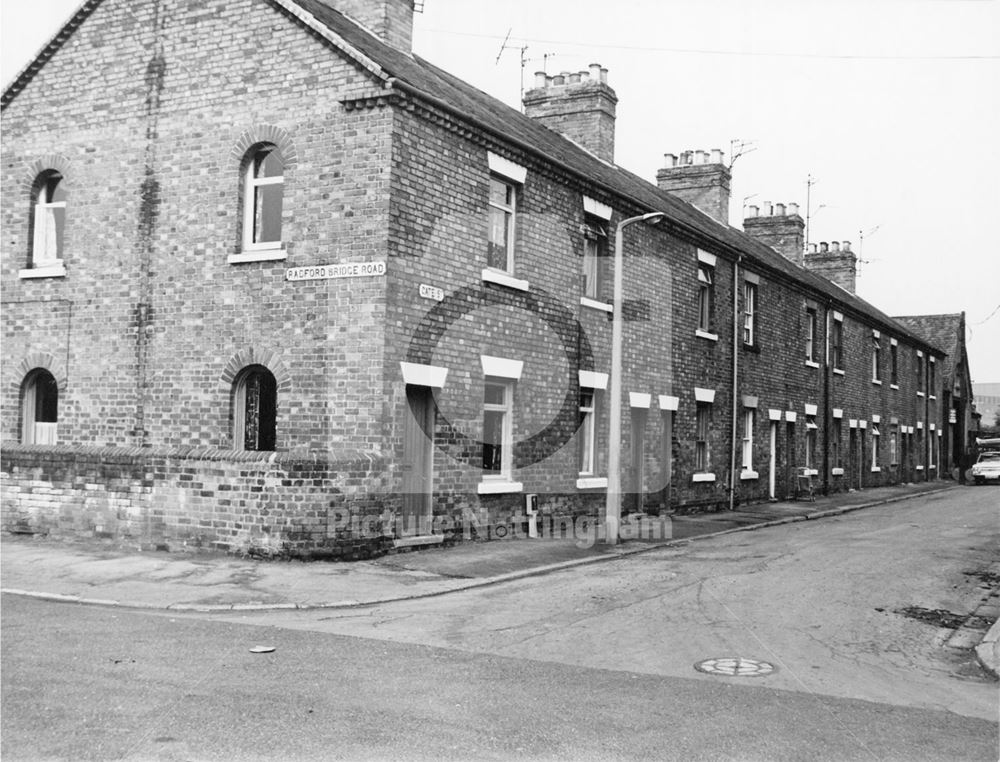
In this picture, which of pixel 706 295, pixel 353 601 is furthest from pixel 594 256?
pixel 353 601

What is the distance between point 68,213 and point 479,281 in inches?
269

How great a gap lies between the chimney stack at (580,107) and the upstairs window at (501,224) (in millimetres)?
8411

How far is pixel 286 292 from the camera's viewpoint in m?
13.8

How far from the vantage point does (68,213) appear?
15734 millimetres

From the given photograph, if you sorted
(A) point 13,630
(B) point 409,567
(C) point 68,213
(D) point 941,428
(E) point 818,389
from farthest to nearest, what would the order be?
(D) point 941,428
(E) point 818,389
(C) point 68,213
(B) point 409,567
(A) point 13,630

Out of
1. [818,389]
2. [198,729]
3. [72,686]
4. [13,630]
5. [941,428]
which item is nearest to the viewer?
[198,729]

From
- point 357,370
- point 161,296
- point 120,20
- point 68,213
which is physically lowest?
point 357,370

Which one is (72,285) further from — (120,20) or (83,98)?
(120,20)

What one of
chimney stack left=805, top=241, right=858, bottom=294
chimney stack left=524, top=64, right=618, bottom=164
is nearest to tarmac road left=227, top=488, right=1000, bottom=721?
chimney stack left=524, top=64, right=618, bottom=164

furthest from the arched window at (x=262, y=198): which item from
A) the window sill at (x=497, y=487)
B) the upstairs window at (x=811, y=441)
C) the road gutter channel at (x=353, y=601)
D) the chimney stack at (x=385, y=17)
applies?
the upstairs window at (x=811, y=441)

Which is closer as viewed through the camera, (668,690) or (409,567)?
(668,690)

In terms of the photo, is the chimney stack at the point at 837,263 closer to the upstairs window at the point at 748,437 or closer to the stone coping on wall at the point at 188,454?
the upstairs window at the point at 748,437

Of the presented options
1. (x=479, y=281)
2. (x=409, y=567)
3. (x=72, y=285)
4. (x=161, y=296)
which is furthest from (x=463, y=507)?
(x=72, y=285)

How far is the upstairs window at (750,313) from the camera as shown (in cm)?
2606
